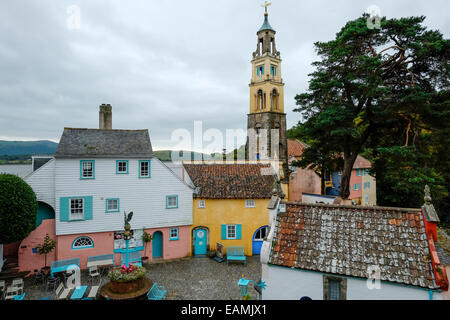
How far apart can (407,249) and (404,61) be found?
1575cm

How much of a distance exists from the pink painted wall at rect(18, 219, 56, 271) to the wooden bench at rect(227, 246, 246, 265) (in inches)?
498

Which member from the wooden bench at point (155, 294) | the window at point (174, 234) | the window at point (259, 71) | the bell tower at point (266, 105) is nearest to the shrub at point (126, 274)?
the wooden bench at point (155, 294)

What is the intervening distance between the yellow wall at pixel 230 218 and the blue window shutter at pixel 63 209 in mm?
9420

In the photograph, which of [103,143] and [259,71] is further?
[259,71]

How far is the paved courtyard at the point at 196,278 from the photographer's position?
50.7 feet

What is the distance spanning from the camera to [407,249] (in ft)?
35.6

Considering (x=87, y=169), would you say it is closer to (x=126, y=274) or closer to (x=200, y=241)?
(x=126, y=274)

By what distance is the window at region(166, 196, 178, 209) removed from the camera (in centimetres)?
2142

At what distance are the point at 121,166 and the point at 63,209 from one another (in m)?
4.82

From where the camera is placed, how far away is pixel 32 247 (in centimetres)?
1828

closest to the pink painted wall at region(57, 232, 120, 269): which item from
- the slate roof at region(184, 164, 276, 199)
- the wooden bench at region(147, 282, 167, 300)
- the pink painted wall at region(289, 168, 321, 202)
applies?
the wooden bench at region(147, 282, 167, 300)

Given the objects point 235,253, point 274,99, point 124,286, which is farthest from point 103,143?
point 274,99

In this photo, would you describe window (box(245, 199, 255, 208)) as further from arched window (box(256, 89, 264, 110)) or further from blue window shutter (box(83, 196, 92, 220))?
arched window (box(256, 89, 264, 110))
